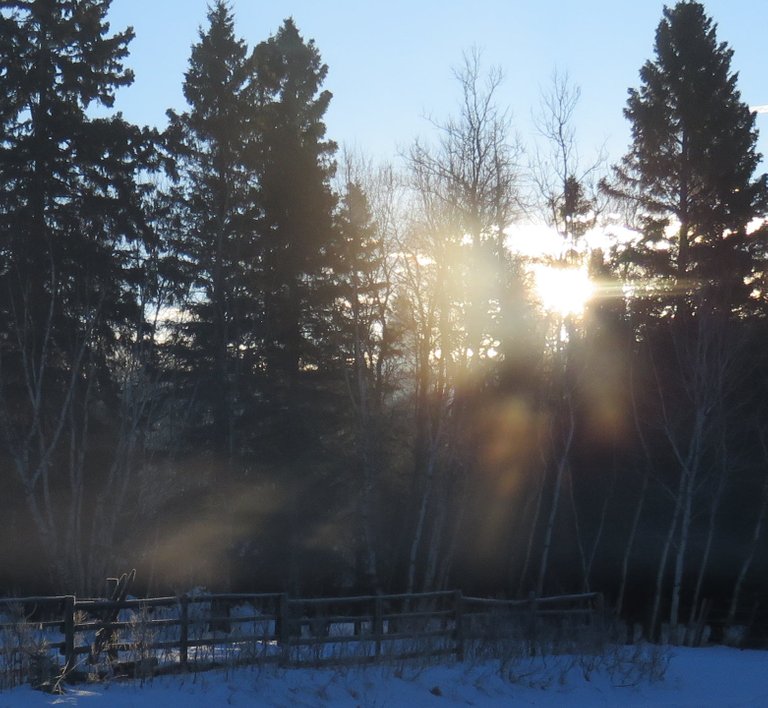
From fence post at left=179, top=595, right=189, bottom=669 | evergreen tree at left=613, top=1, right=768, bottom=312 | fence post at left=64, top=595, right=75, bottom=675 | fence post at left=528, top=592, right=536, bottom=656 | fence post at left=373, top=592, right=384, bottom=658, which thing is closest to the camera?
fence post at left=64, top=595, right=75, bottom=675

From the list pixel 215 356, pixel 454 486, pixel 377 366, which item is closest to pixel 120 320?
pixel 215 356

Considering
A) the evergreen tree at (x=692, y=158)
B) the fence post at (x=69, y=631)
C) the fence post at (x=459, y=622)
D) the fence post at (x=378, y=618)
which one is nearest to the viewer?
the fence post at (x=69, y=631)

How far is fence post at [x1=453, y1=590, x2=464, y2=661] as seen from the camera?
681 inches

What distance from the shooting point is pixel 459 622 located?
698 inches

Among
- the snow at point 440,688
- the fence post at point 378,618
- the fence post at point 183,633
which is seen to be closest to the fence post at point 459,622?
the snow at point 440,688

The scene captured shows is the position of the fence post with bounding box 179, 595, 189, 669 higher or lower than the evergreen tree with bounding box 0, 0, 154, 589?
lower

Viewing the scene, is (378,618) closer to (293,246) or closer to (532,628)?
(532,628)

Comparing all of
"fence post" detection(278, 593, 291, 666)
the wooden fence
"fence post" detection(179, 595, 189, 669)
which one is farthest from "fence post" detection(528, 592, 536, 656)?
"fence post" detection(179, 595, 189, 669)

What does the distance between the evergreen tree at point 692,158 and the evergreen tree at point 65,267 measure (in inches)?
663

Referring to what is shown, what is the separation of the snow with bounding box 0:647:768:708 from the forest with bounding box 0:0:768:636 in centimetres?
966

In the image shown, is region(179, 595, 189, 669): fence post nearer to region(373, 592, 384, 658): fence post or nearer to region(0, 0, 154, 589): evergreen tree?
region(373, 592, 384, 658): fence post

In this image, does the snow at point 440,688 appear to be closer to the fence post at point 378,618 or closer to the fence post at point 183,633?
the fence post at point 183,633

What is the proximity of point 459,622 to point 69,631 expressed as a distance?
7.27 meters

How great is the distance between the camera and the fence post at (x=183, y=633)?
46.8 ft
